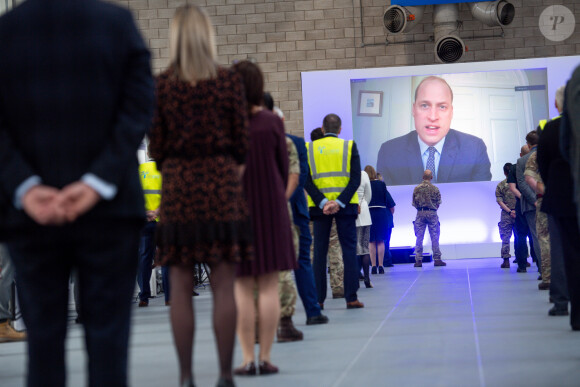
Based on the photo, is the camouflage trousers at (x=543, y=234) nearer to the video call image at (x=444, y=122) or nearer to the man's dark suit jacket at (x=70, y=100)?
the man's dark suit jacket at (x=70, y=100)

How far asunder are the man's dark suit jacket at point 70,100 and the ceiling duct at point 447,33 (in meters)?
12.8

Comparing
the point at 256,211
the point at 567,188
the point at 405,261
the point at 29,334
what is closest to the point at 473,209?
the point at 405,261

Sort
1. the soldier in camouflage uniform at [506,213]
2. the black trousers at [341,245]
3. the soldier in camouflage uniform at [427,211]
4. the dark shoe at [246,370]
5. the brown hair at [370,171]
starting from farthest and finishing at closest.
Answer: the soldier in camouflage uniform at [427,211], the soldier in camouflage uniform at [506,213], the brown hair at [370,171], the black trousers at [341,245], the dark shoe at [246,370]

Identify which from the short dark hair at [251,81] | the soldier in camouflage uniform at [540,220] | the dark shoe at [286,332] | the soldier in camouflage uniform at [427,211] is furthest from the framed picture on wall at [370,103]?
the short dark hair at [251,81]

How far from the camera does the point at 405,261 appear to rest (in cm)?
1422

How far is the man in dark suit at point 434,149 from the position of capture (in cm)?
1438

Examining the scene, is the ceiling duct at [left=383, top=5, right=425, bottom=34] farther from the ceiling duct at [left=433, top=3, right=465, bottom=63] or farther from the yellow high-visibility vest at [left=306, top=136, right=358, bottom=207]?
the yellow high-visibility vest at [left=306, top=136, right=358, bottom=207]

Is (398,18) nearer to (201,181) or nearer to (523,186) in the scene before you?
(523,186)

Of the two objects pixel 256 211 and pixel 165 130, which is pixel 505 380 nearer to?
pixel 256 211

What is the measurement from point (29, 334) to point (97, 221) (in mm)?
294

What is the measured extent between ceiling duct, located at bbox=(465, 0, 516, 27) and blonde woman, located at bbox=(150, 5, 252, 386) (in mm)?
12044

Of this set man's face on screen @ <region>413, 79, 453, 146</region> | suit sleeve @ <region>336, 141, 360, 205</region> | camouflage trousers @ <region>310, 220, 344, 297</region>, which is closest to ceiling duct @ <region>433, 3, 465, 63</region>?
man's face on screen @ <region>413, 79, 453, 146</region>

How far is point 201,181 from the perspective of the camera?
2.89m

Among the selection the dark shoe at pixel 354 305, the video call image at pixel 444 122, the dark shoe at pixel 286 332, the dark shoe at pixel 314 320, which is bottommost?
the dark shoe at pixel 354 305
